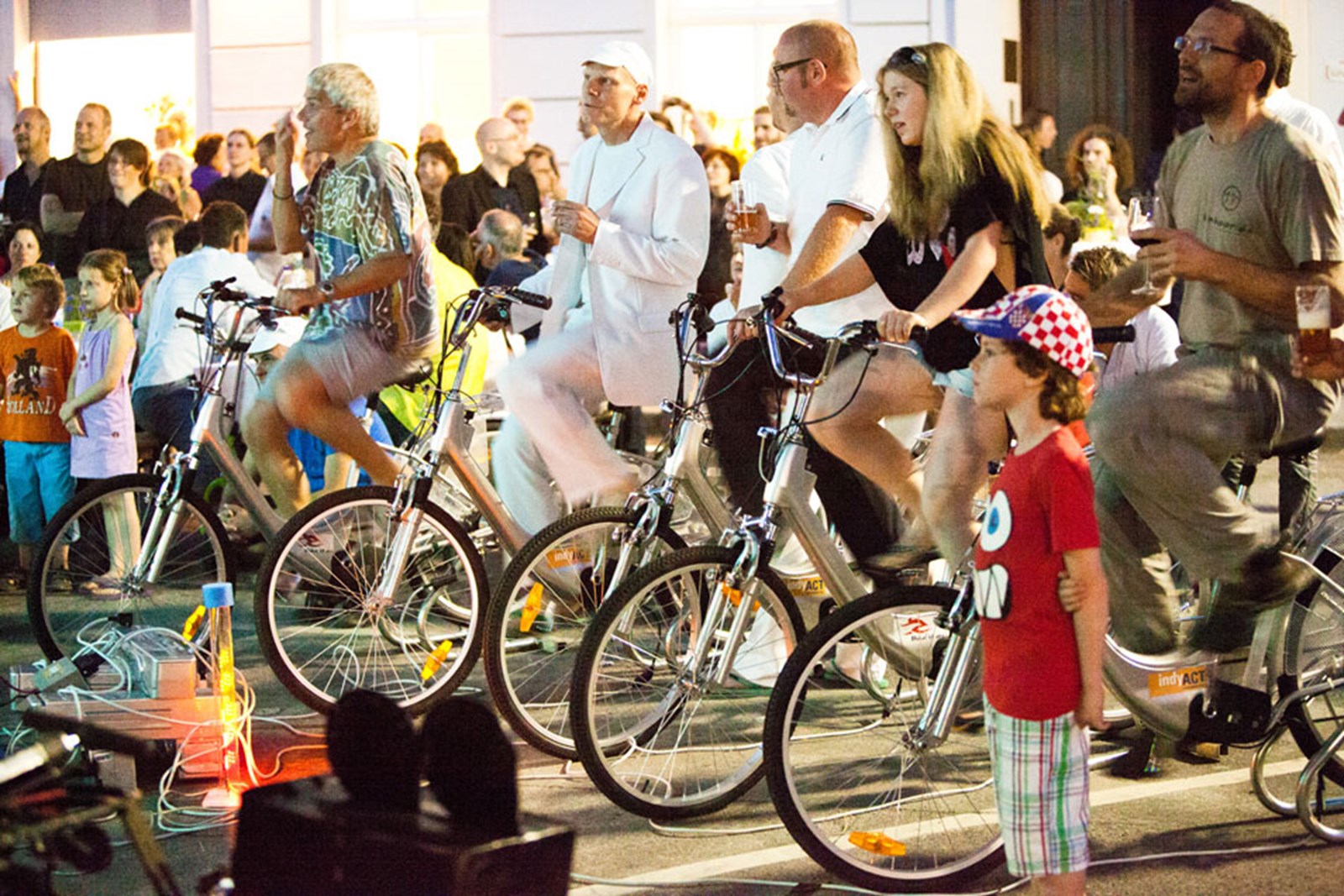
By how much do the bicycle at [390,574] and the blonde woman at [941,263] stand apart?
1.28 m

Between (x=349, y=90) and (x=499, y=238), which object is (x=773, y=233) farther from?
(x=499, y=238)

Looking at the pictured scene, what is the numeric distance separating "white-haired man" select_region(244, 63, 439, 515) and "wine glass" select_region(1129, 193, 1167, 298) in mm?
2827

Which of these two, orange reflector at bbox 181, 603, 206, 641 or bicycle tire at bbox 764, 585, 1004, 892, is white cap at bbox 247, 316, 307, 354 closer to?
orange reflector at bbox 181, 603, 206, 641

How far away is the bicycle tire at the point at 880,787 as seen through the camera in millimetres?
4594

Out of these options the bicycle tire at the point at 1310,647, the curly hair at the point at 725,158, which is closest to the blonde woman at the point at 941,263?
the bicycle tire at the point at 1310,647

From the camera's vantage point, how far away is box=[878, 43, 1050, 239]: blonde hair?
5.28 m

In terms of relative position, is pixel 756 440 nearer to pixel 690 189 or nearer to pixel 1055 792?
pixel 690 189

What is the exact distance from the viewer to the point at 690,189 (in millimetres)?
6820

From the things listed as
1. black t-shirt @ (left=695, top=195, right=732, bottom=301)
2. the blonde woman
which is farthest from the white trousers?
black t-shirt @ (left=695, top=195, right=732, bottom=301)

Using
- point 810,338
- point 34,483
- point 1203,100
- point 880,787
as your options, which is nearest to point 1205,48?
point 1203,100

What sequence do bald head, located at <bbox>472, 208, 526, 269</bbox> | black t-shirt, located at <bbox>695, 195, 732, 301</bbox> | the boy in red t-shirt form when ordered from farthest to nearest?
black t-shirt, located at <bbox>695, 195, 732, 301</bbox>, bald head, located at <bbox>472, 208, 526, 269</bbox>, the boy in red t-shirt

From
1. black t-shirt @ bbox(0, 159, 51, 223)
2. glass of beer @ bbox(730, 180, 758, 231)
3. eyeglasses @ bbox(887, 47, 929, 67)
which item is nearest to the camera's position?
eyeglasses @ bbox(887, 47, 929, 67)

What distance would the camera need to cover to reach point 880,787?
17.5 feet

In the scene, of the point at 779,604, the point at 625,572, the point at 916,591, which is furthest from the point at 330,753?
the point at 625,572
